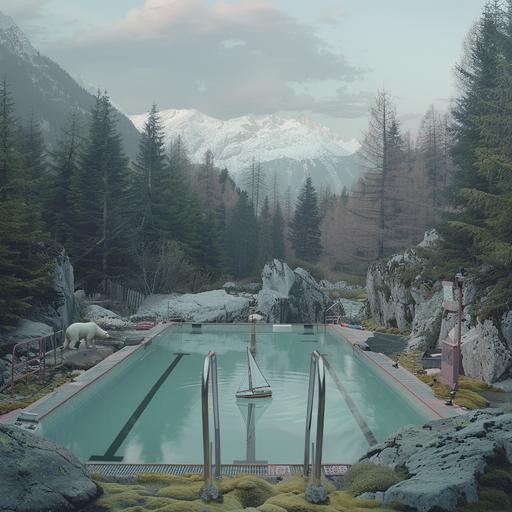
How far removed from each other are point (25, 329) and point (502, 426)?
13254 millimetres

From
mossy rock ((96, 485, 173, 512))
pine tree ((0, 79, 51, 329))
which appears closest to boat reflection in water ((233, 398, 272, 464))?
mossy rock ((96, 485, 173, 512))

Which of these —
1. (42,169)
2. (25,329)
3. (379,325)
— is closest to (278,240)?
(42,169)

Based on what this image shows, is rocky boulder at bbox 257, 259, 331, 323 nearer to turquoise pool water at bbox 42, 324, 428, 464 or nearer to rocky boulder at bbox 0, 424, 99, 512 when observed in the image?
turquoise pool water at bbox 42, 324, 428, 464

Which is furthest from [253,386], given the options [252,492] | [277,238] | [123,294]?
[277,238]

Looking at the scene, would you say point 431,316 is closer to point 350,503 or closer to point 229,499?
point 350,503

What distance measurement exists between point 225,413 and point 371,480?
6.23 m

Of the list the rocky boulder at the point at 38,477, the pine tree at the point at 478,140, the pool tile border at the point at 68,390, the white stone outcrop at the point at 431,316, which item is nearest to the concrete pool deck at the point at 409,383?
the white stone outcrop at the point at 431,316

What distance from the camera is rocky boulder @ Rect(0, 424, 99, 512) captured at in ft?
13.1

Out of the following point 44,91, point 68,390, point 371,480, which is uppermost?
point 44,91

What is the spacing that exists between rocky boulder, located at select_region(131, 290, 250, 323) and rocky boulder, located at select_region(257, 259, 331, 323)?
3.49ft

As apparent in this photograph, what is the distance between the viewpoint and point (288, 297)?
27.1 meters

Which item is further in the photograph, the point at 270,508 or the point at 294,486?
the point at 294,486

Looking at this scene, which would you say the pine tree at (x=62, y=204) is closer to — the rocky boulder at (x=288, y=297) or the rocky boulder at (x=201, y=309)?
the rocky boulder at (x=201, y=309)

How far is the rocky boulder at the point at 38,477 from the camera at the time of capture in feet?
13.1
